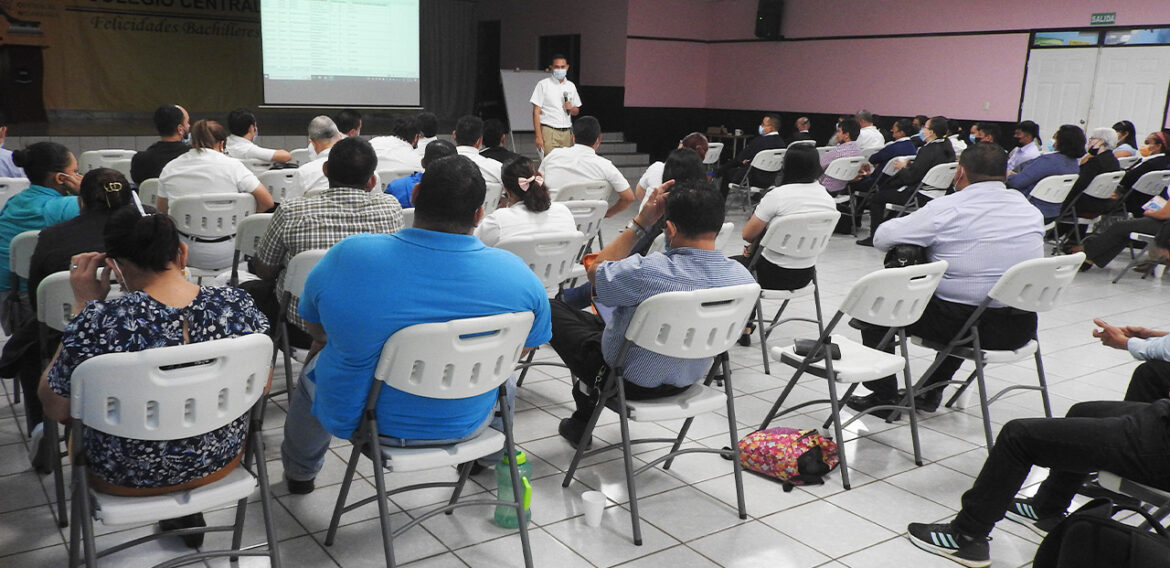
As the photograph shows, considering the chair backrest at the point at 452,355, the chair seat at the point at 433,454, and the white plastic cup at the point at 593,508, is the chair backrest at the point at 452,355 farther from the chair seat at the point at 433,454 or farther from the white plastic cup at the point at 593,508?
the white plastic cup at the point at 593,508

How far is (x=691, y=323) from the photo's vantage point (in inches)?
100

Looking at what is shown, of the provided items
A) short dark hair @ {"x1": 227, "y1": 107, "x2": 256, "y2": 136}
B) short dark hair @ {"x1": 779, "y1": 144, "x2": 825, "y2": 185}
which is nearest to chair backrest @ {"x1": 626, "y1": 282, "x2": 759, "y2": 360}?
short dark hair @ {"x1": 779, "y1": 144, "x2": 825, "y2": 185}

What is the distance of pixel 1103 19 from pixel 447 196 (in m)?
10.6

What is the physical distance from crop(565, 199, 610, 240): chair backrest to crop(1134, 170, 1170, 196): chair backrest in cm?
543

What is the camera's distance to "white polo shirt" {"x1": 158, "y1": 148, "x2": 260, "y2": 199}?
450 cm

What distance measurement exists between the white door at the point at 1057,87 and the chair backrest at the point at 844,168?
390 centimetres

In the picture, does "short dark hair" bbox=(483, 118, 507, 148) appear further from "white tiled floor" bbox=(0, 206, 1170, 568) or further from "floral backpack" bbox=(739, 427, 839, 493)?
"floral backpack" bbox=(739, 427, 839, 493)

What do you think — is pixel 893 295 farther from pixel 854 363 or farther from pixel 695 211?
pixel 695 211

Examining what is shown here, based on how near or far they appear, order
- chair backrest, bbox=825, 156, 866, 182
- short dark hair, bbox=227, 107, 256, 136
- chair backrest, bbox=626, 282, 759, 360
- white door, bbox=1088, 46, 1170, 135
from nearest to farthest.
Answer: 1. chair backrest, bbox=626, 282, 759, 360
2. short dark hair, bbox=227, 107, 256, 136
3. chair backrest, bbox=825, 156, 866, 182
4. white door, bbox=1088, 46, 1170, 135

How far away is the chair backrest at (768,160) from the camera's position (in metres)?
8.80

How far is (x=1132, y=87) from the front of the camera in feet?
32.6

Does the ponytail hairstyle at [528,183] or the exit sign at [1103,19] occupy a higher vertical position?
the exit sign at [1103,19]

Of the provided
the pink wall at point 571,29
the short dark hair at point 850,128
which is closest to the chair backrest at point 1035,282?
the short dark hair at point 850,128

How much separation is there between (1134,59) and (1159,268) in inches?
153
